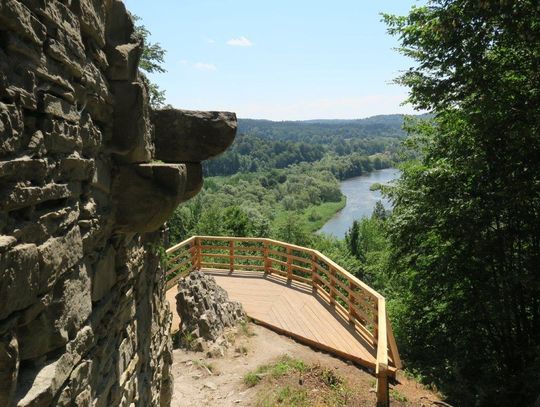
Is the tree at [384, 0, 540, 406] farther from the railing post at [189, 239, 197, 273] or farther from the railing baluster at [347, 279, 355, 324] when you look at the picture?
the railing post at [189, 239, 197, 273]

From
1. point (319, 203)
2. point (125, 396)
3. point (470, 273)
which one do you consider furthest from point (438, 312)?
point (319, 203)

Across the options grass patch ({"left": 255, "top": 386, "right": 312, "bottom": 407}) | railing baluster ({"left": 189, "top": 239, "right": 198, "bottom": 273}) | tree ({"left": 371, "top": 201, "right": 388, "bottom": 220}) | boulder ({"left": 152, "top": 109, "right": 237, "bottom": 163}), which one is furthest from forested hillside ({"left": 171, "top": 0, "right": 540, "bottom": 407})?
railing baluster ({"left": 189, "top": 239, "right": 198, "bottom": 273})

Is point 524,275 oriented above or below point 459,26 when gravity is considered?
below

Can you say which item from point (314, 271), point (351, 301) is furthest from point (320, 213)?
point (351, 301)

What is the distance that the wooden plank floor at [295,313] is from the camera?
248 inches

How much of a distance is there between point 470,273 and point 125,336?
A: 694 cm

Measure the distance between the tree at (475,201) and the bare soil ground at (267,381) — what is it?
1654 millimetres

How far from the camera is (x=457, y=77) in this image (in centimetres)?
673

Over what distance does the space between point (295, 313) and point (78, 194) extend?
20.0 ft

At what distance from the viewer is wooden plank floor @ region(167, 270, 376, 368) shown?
631 centimetres

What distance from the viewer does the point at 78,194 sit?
2.03m

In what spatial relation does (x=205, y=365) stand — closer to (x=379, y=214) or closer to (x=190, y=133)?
(x=190, y=133)

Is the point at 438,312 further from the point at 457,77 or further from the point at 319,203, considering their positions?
the point at 319,203

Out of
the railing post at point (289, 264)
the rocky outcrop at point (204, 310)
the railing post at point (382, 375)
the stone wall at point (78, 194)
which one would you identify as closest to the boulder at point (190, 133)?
the stone wall at point (78, 194)
